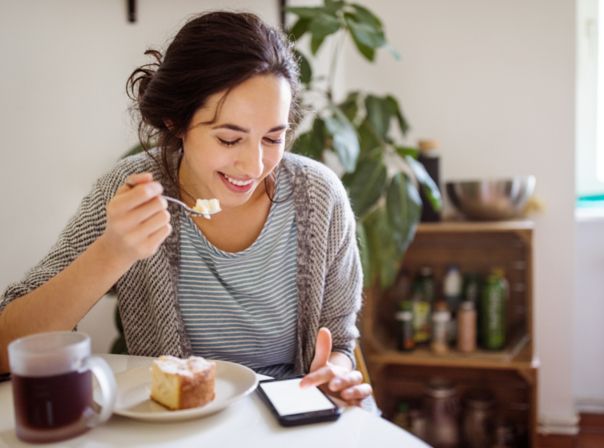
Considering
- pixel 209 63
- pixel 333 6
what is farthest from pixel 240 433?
pixel 333 6

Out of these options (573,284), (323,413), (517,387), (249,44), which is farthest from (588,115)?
(323,413)

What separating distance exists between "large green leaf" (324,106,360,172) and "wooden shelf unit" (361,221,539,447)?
0.55 metres

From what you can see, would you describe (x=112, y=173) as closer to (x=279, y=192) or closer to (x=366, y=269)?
(x=279, y=192)

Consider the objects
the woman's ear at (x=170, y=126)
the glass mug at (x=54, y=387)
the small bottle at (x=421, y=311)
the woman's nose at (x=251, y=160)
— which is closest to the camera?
the glass mug at (x=54, y=387)

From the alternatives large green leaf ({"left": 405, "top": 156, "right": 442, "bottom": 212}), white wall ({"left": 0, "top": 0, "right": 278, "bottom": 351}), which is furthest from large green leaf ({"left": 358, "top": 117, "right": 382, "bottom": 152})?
white wall ({"left": 0, "top": 0, "right": 278, "bottom": 351})

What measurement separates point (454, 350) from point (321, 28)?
1227 millimetres

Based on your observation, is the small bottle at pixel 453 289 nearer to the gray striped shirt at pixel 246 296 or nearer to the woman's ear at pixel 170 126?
the gray striped shirt at pixel 246 296

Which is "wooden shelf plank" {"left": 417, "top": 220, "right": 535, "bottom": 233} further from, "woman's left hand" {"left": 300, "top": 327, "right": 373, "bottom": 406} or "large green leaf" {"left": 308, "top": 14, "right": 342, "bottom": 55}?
"woman's left hand" {"left": 300, "top": 327, "right": 373, "bottom": 406}

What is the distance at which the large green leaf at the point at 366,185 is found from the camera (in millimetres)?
1988

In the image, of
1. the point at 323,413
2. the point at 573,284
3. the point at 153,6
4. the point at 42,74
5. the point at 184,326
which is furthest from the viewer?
the point at 573,284

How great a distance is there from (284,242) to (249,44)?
1.27 ft

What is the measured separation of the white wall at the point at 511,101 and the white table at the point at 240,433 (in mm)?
1884

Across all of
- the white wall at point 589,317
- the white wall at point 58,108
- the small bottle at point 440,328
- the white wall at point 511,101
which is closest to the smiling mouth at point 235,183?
the white wall at point 58,108

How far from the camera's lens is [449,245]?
2516 mm
